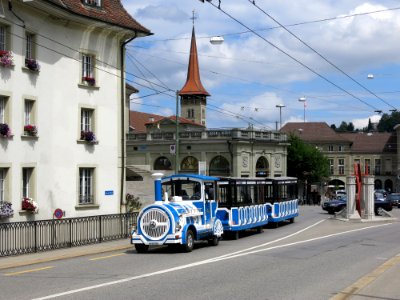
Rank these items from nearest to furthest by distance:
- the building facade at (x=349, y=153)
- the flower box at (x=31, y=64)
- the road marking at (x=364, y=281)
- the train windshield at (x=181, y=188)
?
the road marking at (x=364, y=281), the train windshield at (x=181, y=188), the flower box at (x=31, y=64), the building facade at (x=349, y=153)

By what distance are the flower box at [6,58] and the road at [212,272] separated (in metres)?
8.32

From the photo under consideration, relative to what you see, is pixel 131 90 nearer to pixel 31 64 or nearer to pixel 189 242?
pixel 31 64

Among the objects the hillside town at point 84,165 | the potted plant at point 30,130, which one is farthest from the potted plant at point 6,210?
the potted plant at point 30,130

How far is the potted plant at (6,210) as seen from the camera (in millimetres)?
23203

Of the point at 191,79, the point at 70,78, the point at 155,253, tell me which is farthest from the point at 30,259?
the point at 191,79

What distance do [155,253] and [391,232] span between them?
13974mm

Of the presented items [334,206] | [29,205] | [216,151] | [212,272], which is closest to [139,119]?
[216,151]

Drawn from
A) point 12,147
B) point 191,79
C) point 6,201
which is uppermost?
point 191,79

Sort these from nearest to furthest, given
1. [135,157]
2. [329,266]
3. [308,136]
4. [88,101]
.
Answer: [329,266], [88,101], [135,157], [308,136]

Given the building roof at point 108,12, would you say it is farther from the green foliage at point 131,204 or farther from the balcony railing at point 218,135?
the balcony railing at point 218,135

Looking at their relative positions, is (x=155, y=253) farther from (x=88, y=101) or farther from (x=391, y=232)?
(x=391, y=232)

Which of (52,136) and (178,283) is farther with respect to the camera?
(52,136)

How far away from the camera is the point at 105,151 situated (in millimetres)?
29875

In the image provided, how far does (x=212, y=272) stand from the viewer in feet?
48.5
